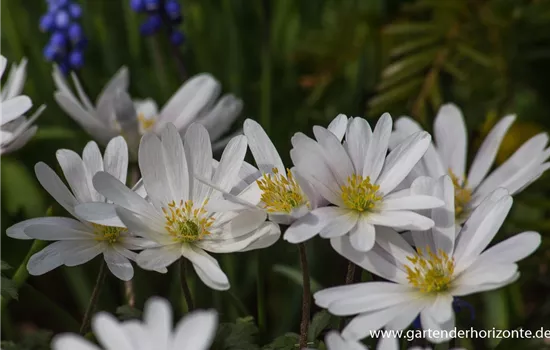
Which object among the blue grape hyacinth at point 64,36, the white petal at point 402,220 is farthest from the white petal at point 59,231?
the blue grape hyacinth at point 64,36

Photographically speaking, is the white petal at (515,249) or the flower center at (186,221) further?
the flower center at (186,221)

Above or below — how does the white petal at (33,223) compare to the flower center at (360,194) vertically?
below

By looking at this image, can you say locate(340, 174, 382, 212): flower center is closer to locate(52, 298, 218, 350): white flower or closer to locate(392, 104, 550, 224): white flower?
locate(392, 104, 550, 224): white flower

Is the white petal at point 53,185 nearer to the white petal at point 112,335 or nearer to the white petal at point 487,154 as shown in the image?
the white petal at point 112,335

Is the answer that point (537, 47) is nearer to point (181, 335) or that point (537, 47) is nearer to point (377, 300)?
point (377, 300)

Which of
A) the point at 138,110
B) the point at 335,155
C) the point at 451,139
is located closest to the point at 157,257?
the point at 335,155

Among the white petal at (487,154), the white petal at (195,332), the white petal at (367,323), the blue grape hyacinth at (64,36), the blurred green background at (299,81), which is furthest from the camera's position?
the blurred green background at (299,81)

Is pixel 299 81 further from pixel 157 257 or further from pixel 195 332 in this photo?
pixel 195 332

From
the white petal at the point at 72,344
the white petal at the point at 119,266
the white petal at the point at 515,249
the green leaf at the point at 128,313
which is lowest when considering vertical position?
the green leaf at the point at 128,313

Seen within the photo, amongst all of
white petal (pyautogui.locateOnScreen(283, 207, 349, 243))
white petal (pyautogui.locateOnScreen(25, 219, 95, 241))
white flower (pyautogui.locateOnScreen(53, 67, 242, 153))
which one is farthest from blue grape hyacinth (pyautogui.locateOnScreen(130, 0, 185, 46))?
white petal (pyautogui.locateOnScreen(283, 207, 349, 243))
